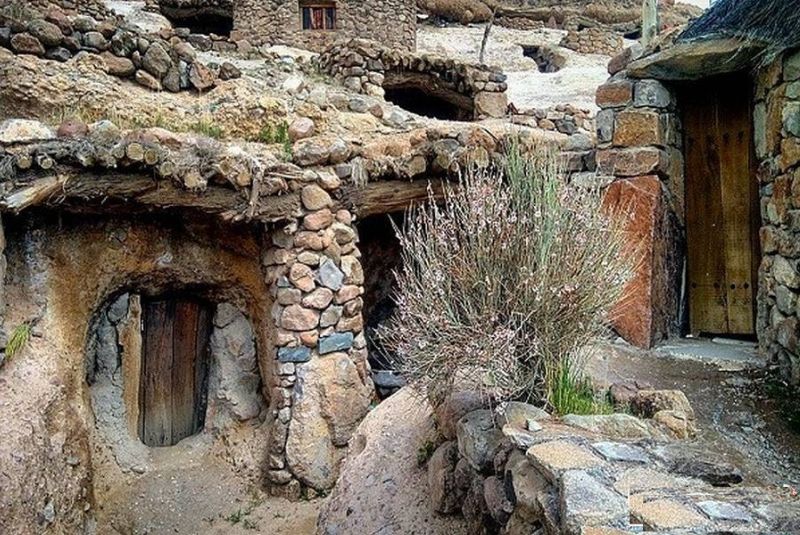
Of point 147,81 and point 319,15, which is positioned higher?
point 319,15

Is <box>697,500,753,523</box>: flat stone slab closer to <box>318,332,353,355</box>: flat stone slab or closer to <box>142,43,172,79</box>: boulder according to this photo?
<box>318,332,353,355</box>: flat stone slab

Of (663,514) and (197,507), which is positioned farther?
(197,507)

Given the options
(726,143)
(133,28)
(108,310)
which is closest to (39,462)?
(108,310)

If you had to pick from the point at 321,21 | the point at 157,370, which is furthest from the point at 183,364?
the point at 321,21

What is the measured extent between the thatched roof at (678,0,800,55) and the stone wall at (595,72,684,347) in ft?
1.57

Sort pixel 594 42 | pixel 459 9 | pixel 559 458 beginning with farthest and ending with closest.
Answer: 1. pixel 459 9
2. pixel 594 42
3. pixel 559 458

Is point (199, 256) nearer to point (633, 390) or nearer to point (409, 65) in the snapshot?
point (633, 390)

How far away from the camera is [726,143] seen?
14.5ft

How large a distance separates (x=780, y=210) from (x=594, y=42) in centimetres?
1111

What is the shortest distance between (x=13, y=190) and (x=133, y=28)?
309cm

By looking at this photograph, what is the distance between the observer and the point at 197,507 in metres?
5.29

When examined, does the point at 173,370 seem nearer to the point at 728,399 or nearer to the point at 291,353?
the point at 291,353

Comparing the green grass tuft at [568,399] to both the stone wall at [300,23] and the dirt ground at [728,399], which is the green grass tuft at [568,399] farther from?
the stone wall at [300,23]

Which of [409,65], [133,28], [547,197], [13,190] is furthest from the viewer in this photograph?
[409,65]
